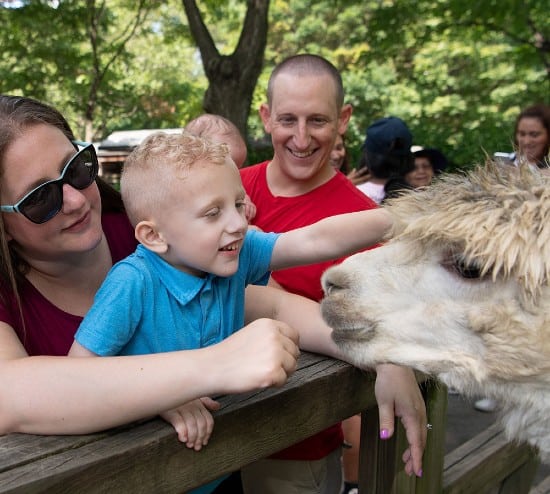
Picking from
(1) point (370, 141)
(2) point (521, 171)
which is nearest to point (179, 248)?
(2) point (521, 171)

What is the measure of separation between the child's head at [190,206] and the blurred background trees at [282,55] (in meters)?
4.84

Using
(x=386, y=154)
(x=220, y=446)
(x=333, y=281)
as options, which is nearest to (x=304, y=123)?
(x=333, y=281)

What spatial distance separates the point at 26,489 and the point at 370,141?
3858 millimetres

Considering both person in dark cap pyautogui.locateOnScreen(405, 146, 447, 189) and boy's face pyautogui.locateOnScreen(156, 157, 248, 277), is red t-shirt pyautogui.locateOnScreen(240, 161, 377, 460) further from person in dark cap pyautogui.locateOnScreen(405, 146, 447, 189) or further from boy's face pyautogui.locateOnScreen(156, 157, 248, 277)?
person in dark cap pyautogui.locateOnScreen(405, 146, 447, 189)

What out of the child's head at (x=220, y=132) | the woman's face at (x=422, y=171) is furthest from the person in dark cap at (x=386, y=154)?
the child's head at (x=220, y=132)

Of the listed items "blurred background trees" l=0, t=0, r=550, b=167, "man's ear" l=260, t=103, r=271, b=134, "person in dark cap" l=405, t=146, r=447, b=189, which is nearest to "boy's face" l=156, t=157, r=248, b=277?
"man's ear" l=260, t=103, r=271, b=134

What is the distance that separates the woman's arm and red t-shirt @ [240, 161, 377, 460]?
41.5 inches

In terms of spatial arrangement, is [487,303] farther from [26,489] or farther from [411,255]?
[26,489]

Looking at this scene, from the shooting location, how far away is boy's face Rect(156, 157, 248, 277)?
1396mm

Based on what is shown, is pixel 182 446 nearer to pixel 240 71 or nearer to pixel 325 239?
pixel 325 239

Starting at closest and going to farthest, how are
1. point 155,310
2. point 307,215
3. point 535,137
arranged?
point 155,310 < point 307,215 < point 535,137

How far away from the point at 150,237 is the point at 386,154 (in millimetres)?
3161

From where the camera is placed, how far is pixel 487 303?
1503 mm

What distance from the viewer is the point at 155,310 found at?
4.55 feet
